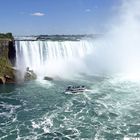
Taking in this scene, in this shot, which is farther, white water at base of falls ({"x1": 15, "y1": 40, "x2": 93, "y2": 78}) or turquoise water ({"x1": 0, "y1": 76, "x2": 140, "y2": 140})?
white water at base of falls ({"x1": 15, "y1": 40, "x2": 93, "y2": 78})

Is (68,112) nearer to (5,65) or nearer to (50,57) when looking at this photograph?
(5,65)

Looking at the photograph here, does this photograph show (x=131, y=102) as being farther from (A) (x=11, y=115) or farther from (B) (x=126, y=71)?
(B) (x=126, y=71)

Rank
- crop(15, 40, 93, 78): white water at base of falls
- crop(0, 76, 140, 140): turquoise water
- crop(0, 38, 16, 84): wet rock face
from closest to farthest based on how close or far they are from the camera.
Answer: crop(0, 76, 140, 140): turquoise water
crop(0, 38, 16, 84): wet rock face
crop(15, 40, 93, 78): white water at base of falls

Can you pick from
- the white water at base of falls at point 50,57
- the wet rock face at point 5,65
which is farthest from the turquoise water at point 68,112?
the white water at base of falls at point 50,57

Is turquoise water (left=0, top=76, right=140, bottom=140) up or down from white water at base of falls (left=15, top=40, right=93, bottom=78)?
down

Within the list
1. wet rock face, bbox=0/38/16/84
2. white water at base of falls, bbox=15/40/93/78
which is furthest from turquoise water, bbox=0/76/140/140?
white water at base of falls, bbox=15/40/93/78

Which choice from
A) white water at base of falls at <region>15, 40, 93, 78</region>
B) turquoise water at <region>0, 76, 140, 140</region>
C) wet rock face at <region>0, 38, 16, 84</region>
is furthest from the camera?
white water at base of falls at <region>15, 40, 93, 78</region>

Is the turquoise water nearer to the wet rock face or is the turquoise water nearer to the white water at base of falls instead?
the wet rock face
